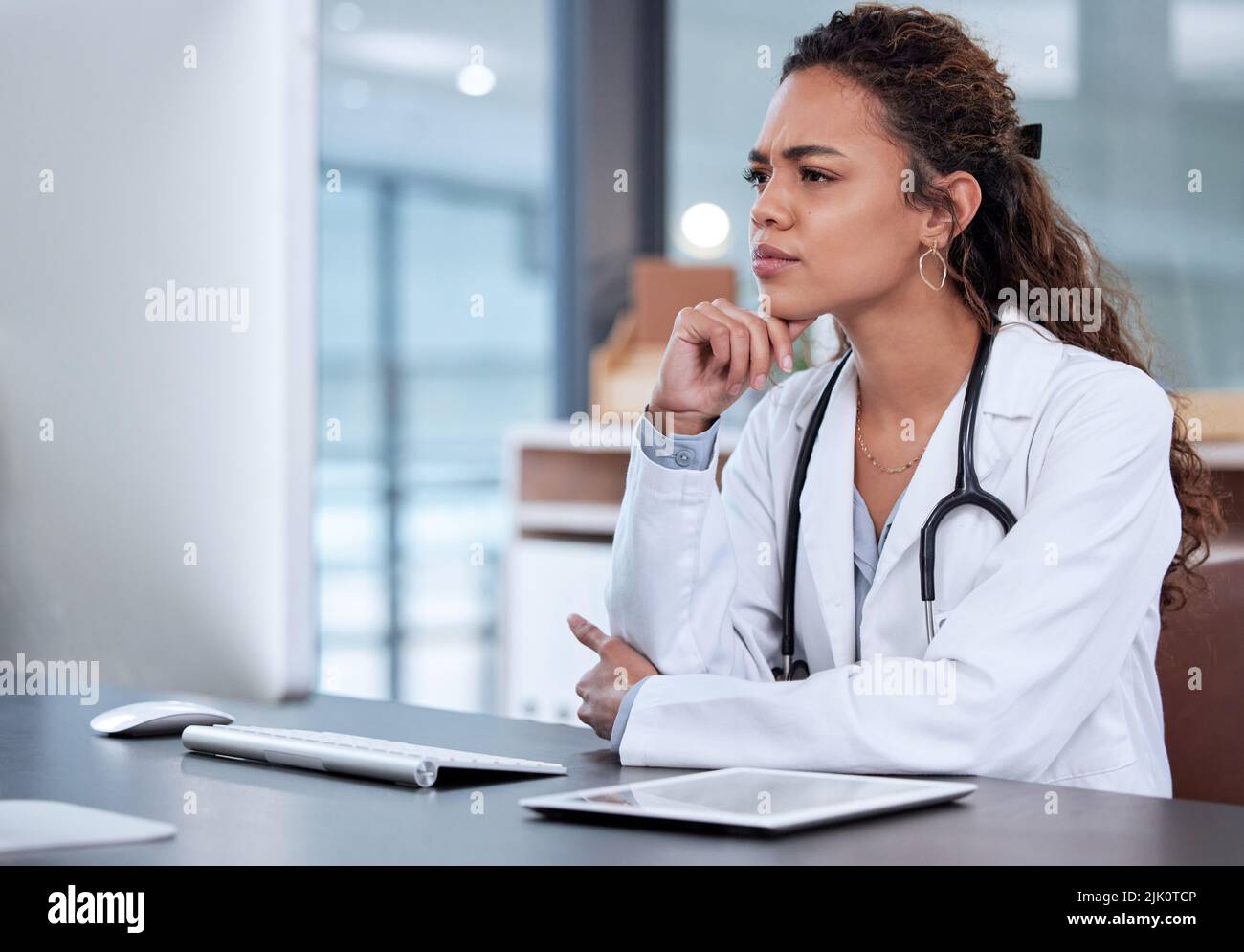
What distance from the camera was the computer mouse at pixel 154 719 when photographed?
1.22 metres

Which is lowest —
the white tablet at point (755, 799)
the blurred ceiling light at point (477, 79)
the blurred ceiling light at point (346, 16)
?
the white tablet at point (755, 799)

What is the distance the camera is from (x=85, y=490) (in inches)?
35.9

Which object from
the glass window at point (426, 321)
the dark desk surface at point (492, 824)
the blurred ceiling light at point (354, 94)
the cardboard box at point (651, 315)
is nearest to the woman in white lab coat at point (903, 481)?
the dark desk surface at point (492, 824)

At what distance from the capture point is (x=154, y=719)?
48.3 inches

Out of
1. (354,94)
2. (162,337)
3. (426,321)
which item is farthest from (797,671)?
(354,94)

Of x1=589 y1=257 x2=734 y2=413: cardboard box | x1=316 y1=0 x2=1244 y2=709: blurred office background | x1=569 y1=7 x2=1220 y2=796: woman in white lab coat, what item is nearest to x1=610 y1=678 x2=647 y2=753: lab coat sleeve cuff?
x1=569 y1=7 x2=1220 y2=796: woman in white lab coat

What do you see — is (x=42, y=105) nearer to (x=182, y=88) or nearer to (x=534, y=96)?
(x=182, y=88)

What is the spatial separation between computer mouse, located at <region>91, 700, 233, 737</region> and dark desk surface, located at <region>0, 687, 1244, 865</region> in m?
0.02

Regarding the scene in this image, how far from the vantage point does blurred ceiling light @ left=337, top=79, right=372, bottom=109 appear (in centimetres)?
396

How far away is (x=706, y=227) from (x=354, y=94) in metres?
1.06

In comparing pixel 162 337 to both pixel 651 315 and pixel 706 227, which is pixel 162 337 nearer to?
pixel 651 315

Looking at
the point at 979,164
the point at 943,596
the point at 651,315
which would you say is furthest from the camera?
the point at 651,315

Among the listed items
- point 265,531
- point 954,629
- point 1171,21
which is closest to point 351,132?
point 1171,21

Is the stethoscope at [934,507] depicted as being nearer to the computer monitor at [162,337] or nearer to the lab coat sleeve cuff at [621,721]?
the lab coat sleeve cuff at [621,721]
